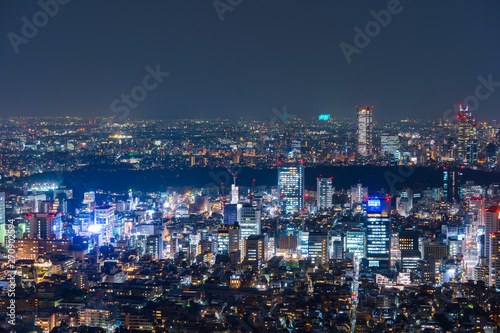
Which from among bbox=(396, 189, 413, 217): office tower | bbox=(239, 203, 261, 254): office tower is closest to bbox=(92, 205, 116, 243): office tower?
bbox=(239, 203, 261, 254): office tower

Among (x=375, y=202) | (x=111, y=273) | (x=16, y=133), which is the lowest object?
(x=111, y=273)

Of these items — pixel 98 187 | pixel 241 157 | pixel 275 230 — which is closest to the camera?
pixel 275 230

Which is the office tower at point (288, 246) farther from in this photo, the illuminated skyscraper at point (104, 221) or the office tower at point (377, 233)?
the illuminated skyscraper at point (104, 221)

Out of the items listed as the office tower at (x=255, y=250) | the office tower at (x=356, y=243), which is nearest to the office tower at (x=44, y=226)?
the office tower at (x=255, y=250)

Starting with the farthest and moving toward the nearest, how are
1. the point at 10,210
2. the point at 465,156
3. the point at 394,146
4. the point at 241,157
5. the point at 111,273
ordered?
the point at 394,146 → the point at 241,157 → the point at 465,156 → the point at 10,210 → the point at 111,273

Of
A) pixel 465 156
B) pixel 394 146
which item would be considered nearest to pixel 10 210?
pixel 465 156

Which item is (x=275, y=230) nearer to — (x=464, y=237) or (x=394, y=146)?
(x=464, y=237)
